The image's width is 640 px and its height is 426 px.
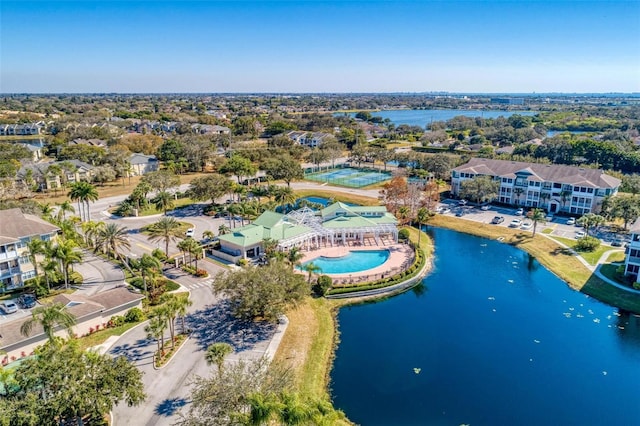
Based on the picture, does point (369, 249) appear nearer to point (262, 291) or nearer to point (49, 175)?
point (262, 291)

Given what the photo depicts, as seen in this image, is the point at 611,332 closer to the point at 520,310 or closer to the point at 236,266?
the point at 520,310

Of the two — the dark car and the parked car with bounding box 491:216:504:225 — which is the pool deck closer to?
the parked car with bounding box 491:216:504:225

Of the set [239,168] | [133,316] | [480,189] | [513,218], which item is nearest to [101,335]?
[133,316]

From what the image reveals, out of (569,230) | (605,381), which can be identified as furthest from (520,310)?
(569,230)

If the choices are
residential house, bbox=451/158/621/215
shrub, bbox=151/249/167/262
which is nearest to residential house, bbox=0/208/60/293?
shrub, bbox=151/249/167/262

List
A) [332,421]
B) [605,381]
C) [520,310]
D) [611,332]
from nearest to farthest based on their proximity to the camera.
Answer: [332,421] → [605,381] → [611,332] → [520,310]

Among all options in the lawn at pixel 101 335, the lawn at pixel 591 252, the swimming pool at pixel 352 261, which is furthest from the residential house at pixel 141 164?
the lawn at pixel 591 252

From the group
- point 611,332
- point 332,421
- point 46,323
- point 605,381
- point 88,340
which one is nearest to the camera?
point 332,421

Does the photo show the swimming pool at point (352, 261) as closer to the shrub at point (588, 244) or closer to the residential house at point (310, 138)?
the shrub at point (588, 244)
